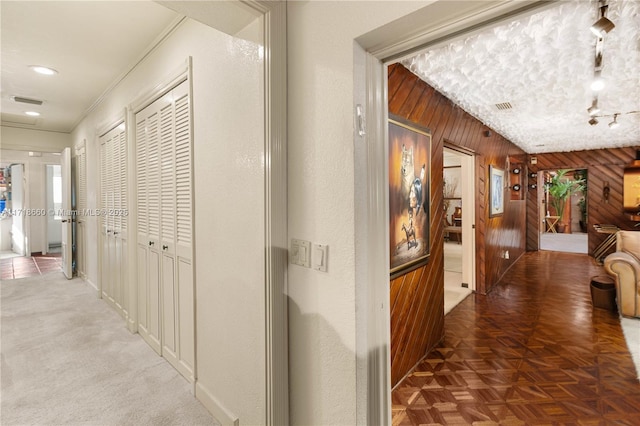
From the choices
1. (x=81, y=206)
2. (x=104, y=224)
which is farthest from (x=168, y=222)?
(x=81, y=206)

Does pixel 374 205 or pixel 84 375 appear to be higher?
pixel 374 205

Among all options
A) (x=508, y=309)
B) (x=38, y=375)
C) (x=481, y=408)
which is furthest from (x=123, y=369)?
(x=508, y=309)

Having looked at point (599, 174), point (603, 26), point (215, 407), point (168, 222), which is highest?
point (603, 26)

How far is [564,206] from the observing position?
39.1 ft

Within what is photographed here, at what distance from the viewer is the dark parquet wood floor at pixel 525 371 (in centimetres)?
199

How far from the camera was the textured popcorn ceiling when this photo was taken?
6.17 ft

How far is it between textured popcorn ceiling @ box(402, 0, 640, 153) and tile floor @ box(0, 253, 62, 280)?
701cm

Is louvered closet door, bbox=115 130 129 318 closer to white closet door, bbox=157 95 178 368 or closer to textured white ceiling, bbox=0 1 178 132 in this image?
textured white ceiling, bbox=0 1 178 132

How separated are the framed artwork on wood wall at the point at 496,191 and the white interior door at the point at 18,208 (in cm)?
969

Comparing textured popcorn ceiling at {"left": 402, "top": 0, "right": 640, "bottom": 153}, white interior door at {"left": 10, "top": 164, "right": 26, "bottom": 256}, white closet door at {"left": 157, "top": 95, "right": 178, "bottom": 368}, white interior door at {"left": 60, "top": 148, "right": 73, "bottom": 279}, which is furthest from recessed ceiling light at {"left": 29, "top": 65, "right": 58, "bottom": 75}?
white interior door at {"left": 10, "top": 164, "right": 26, "bottom": 256}

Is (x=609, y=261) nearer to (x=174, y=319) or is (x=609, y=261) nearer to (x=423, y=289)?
(x=423, y=289)

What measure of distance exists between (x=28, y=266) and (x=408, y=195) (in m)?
7.52

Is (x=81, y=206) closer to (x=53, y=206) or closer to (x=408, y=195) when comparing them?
(x=53, y=206)

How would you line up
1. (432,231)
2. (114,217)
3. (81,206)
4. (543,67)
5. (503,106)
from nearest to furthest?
(543,67) < (432,231) < (114,217) < (503,106) < (81,206)
